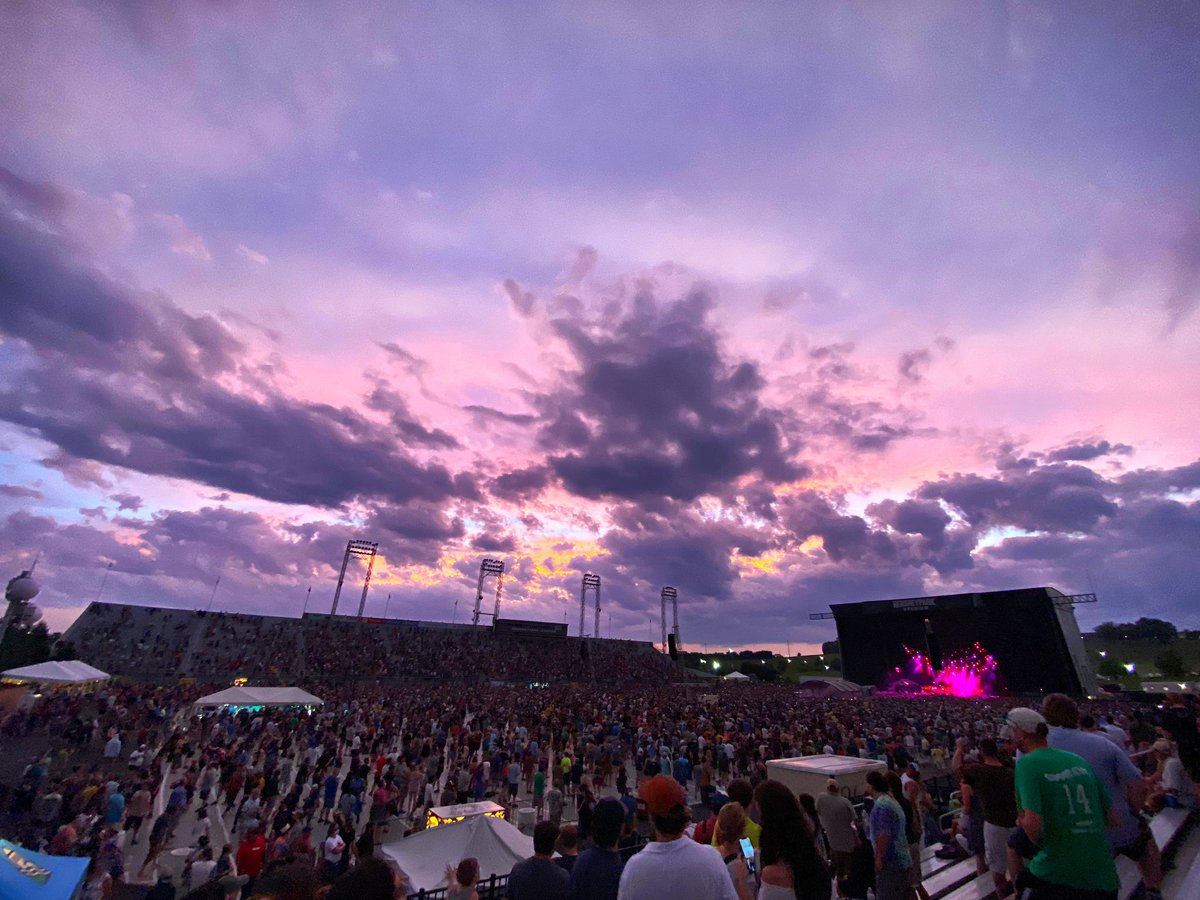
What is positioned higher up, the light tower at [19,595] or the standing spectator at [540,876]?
the light tower at [19,595]

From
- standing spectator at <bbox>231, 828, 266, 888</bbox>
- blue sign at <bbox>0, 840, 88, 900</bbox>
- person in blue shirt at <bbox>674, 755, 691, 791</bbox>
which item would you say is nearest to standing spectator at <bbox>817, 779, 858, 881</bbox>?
blue sign at <bbox>0, 840, 88, 900</bbox>

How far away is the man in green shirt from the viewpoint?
9.62ft

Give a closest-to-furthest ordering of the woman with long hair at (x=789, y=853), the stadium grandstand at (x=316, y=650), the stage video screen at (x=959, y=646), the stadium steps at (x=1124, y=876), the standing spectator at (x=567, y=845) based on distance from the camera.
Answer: the woman with long hair at (x=789, y=853), the standing spectator at (x=567, y=845), the stadium steps at (x=1124, y=876), the stadium grandstand at (x=316, y=650), the stage video screen at (x=959, y=646)

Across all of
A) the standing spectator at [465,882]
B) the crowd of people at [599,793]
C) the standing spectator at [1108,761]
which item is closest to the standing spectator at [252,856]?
the crowd of people at [599,793]

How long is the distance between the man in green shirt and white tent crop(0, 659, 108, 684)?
29.3 meters

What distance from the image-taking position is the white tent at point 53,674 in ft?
65.6

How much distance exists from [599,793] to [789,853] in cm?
1503

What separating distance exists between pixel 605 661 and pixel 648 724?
4235 centimetres

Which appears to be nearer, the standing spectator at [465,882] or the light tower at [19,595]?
the standing spectator at [465,882]

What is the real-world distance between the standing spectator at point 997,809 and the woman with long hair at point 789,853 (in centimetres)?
254

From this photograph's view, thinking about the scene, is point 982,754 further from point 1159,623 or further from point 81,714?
point 1159,623

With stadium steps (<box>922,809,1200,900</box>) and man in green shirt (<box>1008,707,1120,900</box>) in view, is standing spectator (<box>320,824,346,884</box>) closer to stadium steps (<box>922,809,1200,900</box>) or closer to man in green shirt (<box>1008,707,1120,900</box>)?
stadium steps (<box>922,809,1200,900</box>)

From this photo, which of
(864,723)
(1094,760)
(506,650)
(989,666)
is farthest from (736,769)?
(506,650)

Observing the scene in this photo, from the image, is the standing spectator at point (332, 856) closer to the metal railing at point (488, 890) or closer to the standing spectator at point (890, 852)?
the metal railing at point (488, 890)
